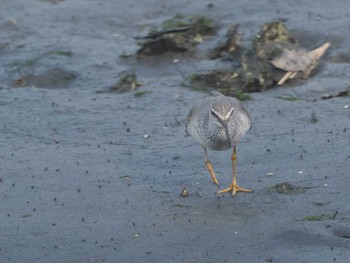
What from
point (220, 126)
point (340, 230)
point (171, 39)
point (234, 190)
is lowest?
point (171, 39)

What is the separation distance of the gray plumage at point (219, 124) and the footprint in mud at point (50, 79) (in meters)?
3.66

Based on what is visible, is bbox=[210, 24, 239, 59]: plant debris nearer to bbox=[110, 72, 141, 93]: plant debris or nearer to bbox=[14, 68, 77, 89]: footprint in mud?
bbox=[110, 72, 141, 93]: plant debris

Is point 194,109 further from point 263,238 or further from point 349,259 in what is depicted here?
point 349,259

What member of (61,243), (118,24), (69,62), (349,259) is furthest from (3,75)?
(349,259)

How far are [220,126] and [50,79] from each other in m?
4.30

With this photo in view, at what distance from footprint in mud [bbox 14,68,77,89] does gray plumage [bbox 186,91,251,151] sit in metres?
3.66

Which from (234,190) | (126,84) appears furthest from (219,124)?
(126,84)

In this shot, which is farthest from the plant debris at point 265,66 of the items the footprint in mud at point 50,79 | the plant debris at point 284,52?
the footprint in mud at point 50,79

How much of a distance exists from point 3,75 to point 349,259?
6.72 m

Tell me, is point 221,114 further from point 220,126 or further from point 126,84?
point 126,84

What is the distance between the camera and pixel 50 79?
12.1 metres

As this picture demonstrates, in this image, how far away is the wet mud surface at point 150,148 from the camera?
7555mm

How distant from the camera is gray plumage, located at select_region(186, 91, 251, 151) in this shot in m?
8.48

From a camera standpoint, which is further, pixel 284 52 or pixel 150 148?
pixel 284 52
